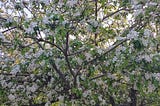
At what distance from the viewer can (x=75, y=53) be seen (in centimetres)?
719

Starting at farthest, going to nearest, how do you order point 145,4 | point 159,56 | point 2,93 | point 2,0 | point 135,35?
1. point 2,0
2. point 2,93
3. point 145,4
4. point 159,56
5. point 135,35

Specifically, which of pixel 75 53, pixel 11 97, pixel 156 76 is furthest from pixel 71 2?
pixel 11 97

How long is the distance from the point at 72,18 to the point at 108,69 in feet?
4.33

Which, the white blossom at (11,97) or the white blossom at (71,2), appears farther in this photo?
the white blossom at (11,97)

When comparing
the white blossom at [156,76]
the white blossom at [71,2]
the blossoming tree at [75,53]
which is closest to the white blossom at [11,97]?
the blossoming tree at [75,53]

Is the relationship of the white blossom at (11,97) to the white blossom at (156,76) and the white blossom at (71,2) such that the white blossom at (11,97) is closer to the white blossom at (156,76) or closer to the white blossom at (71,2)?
the white blossom at (71,2)

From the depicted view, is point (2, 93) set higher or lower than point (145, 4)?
lower

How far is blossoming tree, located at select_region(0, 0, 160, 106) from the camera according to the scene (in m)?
6.57

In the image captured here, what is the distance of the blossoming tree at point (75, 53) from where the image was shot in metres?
6.57

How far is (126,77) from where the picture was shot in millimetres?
7516

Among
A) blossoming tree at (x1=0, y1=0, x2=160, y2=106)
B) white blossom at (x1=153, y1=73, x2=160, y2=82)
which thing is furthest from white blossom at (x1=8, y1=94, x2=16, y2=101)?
white blossom at (x1=153, y1=73, x2=160, y2=82)

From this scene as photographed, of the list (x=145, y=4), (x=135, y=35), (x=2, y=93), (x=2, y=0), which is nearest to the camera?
(x=135, y=35)

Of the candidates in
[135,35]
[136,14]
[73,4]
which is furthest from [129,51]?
[73,4]

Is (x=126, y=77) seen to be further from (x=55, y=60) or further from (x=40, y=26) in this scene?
(x=40, y=26)
